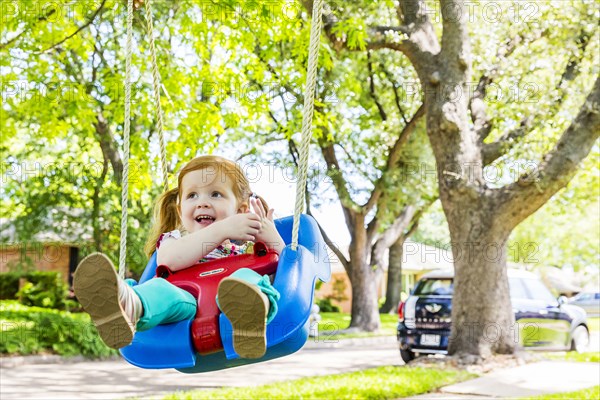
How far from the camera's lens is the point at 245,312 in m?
2.59

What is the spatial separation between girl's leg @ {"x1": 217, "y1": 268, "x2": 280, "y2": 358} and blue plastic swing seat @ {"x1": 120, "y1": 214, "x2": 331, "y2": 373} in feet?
0.87

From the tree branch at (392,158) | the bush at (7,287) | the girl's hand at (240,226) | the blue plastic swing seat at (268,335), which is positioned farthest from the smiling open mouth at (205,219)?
the bush at (7,287)

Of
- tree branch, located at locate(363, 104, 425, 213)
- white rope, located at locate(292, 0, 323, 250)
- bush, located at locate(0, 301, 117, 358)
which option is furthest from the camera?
tree branch, located at locate(363, 104, 425, 213)

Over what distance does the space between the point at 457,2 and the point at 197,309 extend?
775cm

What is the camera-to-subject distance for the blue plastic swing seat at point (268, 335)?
9.82 feet

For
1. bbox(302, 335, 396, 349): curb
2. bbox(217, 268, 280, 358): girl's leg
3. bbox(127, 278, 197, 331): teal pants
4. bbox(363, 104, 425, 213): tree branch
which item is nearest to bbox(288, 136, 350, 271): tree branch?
bbox(363, 104, 425, 213): tree branch

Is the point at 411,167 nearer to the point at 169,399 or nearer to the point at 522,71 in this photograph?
the point at 522,71

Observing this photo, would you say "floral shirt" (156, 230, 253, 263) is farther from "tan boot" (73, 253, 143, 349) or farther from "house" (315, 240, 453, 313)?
"house" (315, 240, 453, 313)

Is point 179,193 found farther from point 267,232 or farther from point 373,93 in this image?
point 373,93

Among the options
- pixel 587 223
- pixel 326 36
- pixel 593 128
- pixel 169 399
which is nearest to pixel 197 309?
pixel 169 399

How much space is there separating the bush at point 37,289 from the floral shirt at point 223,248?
16.6m

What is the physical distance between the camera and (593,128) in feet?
29.9

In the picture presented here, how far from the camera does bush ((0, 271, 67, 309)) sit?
19562mm

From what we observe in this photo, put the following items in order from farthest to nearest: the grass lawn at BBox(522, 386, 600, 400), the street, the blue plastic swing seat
Answer: the street
the grass lawn at BBox(522, 386, 600, 400)
the blue plastic swing seat
